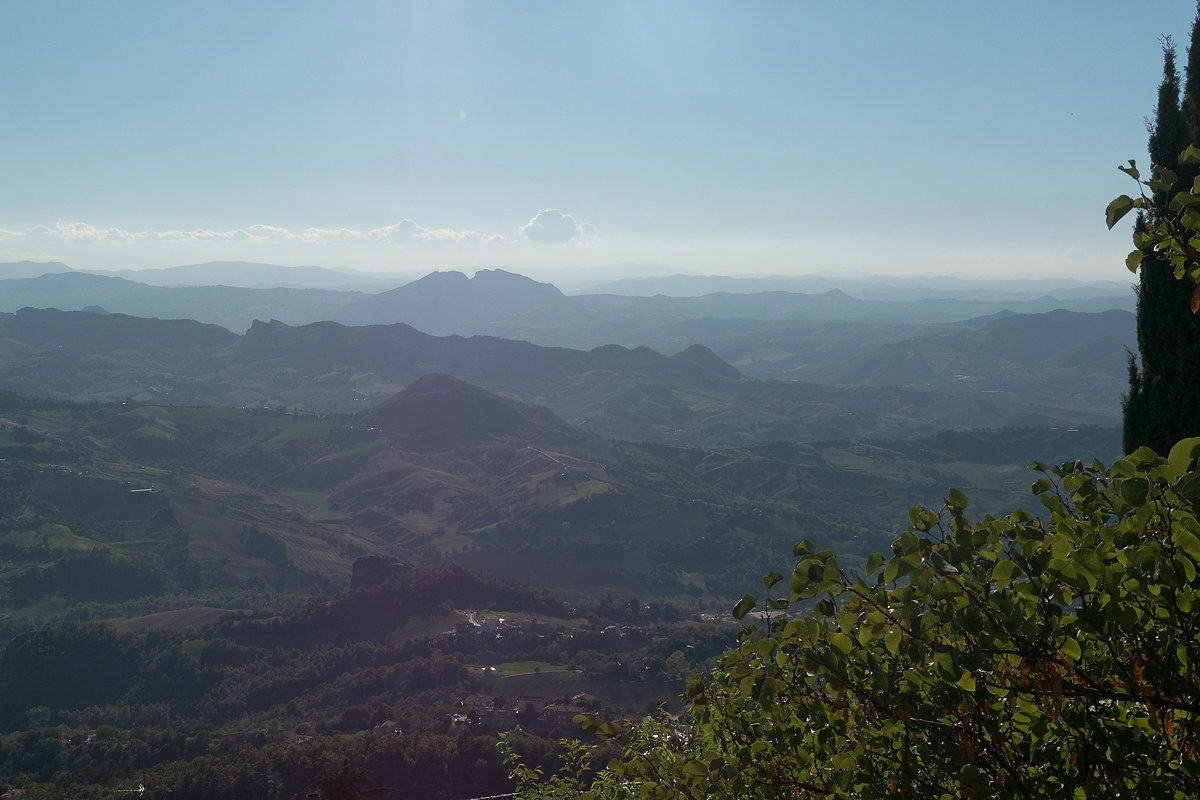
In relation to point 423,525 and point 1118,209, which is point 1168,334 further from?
point 423,525

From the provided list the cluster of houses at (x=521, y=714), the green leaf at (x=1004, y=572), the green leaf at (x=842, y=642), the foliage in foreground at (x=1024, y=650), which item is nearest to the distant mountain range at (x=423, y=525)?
the cluster of houses at (x=521, y=714)

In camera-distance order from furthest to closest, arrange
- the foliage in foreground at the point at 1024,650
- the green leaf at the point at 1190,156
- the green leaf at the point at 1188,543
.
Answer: the green leaf at the point at 1190,156, the foliage in foreground at the point at 1024,650, the green leaf at the point at 1188,543

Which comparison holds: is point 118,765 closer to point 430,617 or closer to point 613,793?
point 430,617

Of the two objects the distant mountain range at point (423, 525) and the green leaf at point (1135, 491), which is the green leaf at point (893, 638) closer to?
the green leaf at point (1135, 491)

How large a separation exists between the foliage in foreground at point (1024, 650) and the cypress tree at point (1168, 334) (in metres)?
14.2

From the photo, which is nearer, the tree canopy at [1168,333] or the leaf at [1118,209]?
the leaf at [1118,209]

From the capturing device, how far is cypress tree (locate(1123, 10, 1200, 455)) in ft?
53.5

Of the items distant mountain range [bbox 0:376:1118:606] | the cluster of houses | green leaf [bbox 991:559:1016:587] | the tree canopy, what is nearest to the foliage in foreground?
green leaf [bbox 991:559:1016:587]

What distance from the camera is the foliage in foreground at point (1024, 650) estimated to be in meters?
3.44

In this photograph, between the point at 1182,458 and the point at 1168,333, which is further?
the point at 1168,333

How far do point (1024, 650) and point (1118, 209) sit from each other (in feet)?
7.94

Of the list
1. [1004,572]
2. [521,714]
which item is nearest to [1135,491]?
[1004,572]

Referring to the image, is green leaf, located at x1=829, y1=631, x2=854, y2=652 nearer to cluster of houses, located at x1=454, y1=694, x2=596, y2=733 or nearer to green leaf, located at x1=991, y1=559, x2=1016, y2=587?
green leaf, located at x1=991, y1=559, x2=1016, y2=587

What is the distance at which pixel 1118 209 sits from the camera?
423 centimetres
